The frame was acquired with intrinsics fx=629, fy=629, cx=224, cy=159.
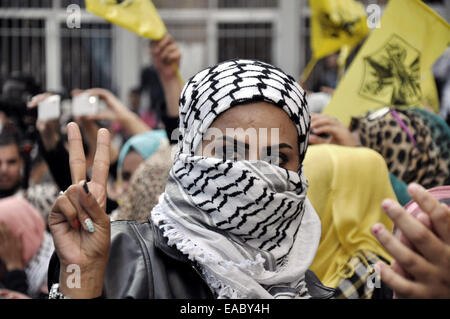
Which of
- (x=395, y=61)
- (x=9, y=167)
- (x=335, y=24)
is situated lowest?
(x=9, y=167)

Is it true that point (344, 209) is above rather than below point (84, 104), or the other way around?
below

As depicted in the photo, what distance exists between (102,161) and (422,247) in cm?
76

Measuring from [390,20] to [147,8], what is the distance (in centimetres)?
118

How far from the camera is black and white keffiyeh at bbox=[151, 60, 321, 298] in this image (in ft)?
5.30

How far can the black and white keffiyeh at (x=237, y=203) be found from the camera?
1614 mm

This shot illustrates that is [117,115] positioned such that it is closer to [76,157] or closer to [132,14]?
[132,14]

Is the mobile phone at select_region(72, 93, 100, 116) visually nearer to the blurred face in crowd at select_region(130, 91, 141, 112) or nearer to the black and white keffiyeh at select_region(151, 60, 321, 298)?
the black and white keffiyeh at select_region(151, 60, 321, 298)

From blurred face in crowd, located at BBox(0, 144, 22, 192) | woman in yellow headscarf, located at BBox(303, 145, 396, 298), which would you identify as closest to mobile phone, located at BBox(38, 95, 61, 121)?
blurred face in crowd, located at BBox(0, 144, 22, 192)

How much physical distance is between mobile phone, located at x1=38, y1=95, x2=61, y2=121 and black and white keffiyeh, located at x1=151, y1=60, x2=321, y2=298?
1525mm

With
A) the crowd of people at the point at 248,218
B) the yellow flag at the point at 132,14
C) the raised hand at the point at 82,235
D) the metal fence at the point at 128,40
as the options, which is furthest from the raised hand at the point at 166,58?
the metal fence at the point at 128,40

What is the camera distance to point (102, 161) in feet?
4.99

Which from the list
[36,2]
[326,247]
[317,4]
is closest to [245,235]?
[326,247]

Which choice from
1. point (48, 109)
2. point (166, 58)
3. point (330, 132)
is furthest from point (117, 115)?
point (330, 132)

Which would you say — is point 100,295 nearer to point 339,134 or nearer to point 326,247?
point 326,247
